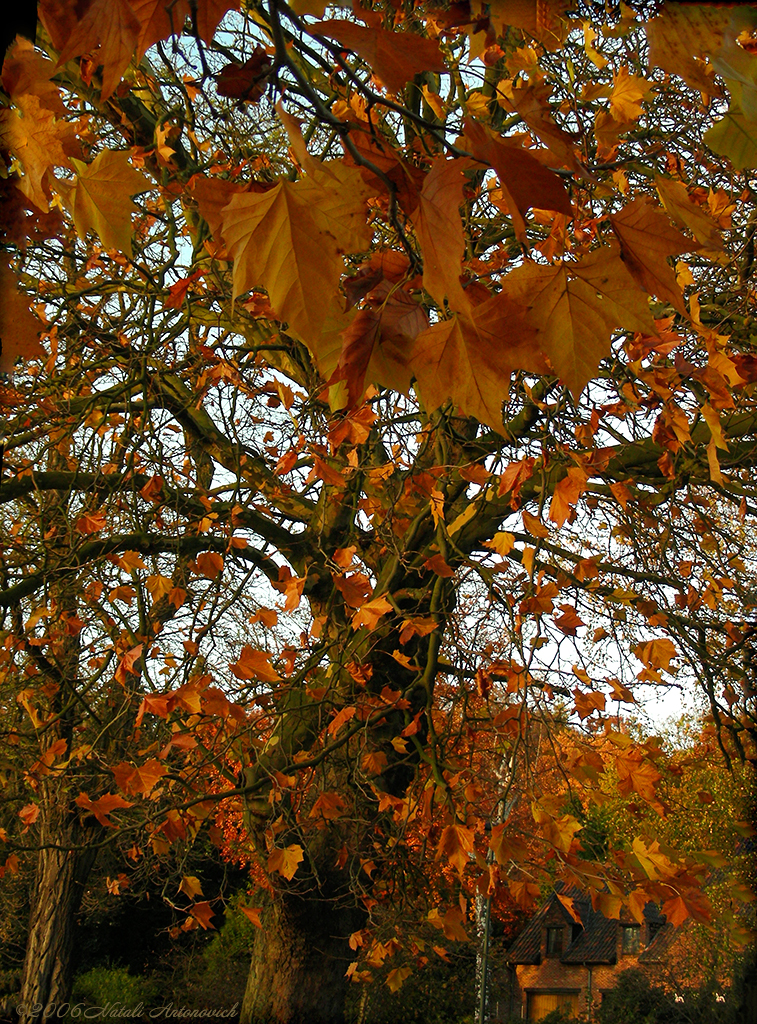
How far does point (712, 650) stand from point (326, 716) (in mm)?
2739

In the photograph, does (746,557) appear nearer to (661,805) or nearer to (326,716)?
(661,805)

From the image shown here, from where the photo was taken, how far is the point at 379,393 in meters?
3.09

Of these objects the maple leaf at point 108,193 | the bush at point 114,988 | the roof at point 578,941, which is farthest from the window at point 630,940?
the maple leaf at point 108,193

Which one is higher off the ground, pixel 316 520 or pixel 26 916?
pixel 316 520

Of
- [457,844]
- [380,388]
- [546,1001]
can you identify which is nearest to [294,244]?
[380,388]

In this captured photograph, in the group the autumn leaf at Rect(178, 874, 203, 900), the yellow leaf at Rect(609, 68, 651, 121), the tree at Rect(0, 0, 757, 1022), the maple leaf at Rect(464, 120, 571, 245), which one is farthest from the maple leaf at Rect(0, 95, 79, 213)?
the autumn leaf at Rect(178, 874, 203, 900)

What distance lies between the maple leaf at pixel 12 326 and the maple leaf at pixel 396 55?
0.39 meters

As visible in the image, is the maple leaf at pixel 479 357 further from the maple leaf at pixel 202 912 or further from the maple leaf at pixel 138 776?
the maple leaf at pixel 202 912

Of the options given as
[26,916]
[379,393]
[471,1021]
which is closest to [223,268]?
[379,393]

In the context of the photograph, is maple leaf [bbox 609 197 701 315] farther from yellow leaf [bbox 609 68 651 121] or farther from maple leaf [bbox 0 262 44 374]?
yellow leaf [bbox 609 68 651 121]

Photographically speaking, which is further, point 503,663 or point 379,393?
point 503,663

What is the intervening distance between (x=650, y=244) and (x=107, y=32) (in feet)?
2.18

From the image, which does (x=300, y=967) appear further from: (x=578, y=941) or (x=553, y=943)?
(x=578, y=941)

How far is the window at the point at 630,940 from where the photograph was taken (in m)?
27.5
